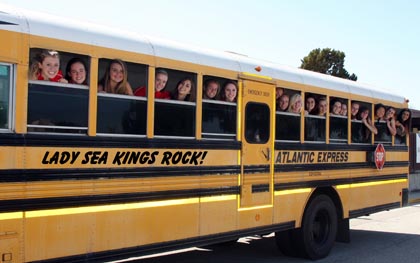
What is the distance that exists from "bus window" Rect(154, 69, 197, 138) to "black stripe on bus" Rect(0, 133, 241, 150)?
96 mm

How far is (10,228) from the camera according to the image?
159 inches

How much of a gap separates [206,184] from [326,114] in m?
2.63

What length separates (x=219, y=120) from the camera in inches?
232

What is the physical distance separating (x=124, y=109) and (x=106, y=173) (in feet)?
1.99

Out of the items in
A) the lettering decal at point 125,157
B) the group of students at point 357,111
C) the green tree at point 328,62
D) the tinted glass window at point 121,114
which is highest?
the green tree at point 328,62

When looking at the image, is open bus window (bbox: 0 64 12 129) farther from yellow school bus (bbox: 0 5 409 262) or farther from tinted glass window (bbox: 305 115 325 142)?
tinted glass window (bbox: 305 115 325 142)

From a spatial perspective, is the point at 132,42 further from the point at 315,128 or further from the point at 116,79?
the point at 315,128

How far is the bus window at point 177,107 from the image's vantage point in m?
5.21

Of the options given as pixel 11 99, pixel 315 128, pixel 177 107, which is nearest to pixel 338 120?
pixel 315 128

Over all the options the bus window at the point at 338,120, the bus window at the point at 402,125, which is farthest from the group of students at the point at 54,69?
the bus window at the point at 402,125

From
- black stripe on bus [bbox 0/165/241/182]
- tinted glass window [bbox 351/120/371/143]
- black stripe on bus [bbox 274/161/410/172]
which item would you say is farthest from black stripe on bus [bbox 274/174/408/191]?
black stripe on bus [bbox 0/165/241/182]

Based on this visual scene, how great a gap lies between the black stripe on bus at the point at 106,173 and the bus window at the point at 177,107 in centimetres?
36

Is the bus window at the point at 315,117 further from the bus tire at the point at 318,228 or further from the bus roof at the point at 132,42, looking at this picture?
the bus tire at the point at 318,228

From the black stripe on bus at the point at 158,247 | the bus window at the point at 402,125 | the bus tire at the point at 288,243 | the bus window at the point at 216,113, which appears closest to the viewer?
the black stripe on bus at the point at 158,247
